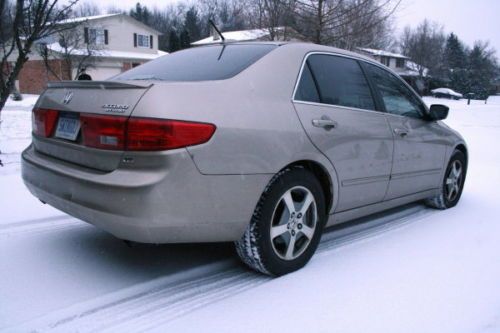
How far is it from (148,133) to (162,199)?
1.18 ft

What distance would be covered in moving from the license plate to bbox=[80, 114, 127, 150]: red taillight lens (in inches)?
3.9

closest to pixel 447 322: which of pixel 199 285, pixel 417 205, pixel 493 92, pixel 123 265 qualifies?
pixel 199 285

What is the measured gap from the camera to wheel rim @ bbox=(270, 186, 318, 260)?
2.90 m

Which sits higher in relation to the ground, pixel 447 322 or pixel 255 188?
pixel 255 188

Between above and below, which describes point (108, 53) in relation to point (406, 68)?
below

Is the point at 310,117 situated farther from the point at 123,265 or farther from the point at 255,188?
the point at 123,265

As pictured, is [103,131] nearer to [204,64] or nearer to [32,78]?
[204,64]

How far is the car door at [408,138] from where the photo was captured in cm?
388

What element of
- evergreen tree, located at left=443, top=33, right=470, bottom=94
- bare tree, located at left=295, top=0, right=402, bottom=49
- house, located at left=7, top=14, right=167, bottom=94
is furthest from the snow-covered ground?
evergreen tree, located at left=443, top=33, right=470, bottom=94

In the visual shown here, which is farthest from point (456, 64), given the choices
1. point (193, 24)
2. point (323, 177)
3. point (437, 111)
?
point (323, 177)

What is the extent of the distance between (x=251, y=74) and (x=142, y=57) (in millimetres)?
38631

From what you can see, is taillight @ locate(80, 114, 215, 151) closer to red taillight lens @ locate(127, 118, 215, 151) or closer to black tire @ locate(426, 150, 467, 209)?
red taillight lens @ locate(127, 118, 215, 151)

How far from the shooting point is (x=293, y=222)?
9.75ft

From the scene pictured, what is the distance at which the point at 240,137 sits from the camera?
8.36 feet
